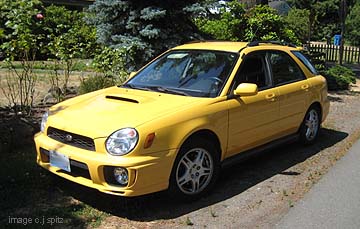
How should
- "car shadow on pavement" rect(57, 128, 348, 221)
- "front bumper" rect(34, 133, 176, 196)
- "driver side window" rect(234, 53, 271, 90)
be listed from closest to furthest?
"front bumper" rect(34, 133, 176, 196), "car shadow on pavement" rect(57, 128, 348, 221), "driver side window" rect(234, 53, 271, 90)

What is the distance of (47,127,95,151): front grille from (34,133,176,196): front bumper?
5 cm

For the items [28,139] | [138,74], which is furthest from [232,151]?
[28,139]

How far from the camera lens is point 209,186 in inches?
195

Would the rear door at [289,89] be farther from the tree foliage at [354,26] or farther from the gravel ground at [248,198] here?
the tree foliage at [354,26]

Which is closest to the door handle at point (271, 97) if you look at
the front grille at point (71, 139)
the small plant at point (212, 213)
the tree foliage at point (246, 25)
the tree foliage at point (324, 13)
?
the small plant at point (212, 213)

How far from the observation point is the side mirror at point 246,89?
16.7 ft

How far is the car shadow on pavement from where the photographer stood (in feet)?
14.8

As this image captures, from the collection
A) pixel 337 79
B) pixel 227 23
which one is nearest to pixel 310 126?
pixel 227 23

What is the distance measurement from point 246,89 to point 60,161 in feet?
6.81

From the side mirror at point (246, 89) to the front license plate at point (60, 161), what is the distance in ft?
6.44

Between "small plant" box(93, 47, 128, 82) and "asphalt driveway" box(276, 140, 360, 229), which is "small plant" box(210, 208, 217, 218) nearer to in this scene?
"asphalt driveway" box(276, 140, 360, 229)

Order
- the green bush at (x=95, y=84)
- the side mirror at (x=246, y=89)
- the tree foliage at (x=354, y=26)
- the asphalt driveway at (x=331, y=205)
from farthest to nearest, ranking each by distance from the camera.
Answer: the tree foliage at (x=354, y=26) → the green bush at (x=95, y=84) → the side mirror at (x=246, y=89) → the asphalt driveway at (x=331, y=205)

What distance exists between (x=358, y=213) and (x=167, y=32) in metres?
5.81

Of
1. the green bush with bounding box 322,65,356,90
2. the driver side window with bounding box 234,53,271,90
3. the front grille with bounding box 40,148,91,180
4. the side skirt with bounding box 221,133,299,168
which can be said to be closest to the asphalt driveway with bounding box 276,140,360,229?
the side skirt with bounding box 221,133,299,168
